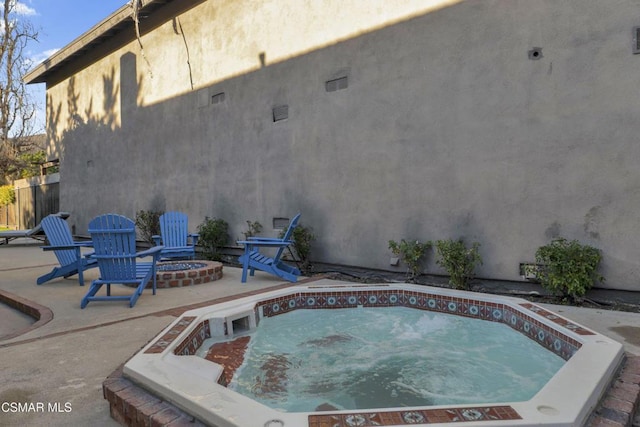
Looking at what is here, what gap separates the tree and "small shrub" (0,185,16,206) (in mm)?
1809

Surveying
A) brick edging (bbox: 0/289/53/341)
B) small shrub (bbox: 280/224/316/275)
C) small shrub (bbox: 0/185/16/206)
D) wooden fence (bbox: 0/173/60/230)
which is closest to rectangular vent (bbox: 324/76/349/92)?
small shrub (bbox: 280/224/316/275)

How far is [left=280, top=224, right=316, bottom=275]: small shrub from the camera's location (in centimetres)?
588

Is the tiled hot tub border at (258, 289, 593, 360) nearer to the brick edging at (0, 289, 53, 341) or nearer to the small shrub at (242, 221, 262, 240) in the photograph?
the brick edging at (0, 289, 53, 341)

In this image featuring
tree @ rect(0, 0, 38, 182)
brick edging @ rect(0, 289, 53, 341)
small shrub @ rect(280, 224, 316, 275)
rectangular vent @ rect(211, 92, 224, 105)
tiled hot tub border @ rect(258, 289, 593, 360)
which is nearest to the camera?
tiled hot tub border @ rect(258, 289, 593, 360)

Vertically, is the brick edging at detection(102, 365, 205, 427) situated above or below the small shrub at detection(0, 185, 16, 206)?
below

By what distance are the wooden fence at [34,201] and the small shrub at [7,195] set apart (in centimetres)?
20

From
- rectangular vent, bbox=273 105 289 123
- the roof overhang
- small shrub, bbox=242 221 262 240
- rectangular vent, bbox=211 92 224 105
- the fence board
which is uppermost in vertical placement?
the roof overhang

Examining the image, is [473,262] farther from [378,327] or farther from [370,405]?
[370,405]

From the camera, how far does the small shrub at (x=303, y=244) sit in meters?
5.88

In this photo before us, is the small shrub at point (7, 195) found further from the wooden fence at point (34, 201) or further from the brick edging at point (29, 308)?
the brick edging at point (29, 308)

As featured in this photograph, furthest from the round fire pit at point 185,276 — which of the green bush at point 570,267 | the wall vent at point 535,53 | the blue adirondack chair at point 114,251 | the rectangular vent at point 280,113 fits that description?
the wall vent at point 535,53

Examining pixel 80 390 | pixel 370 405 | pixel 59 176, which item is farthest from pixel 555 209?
pixel 59 176

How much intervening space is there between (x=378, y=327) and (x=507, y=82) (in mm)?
2925

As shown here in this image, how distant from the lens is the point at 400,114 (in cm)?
506
